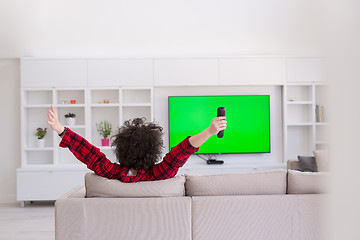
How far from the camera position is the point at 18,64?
6277 millimetres

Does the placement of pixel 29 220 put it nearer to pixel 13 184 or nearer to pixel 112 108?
pixel 13 184

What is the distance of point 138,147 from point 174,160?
7.8 inches

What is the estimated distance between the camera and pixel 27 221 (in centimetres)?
490

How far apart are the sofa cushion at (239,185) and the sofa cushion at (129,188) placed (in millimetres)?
129

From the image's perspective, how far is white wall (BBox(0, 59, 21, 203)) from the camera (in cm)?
628

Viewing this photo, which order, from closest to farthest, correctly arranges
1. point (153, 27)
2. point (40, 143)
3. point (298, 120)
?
point (153, 27), point (40, 143), point (298, 120)

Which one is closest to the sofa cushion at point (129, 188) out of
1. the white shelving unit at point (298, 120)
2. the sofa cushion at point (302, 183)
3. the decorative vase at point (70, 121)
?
the sofa cushion at point (302, 183)

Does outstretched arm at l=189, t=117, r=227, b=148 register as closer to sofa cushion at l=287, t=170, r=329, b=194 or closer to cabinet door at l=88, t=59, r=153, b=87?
sofa cushion at l=287, t=170, r=329, b=194

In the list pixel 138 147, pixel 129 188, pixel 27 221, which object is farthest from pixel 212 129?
pixel 27 221

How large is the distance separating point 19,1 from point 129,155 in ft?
12.8

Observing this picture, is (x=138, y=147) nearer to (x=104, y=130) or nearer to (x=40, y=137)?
(x=104, y=130)

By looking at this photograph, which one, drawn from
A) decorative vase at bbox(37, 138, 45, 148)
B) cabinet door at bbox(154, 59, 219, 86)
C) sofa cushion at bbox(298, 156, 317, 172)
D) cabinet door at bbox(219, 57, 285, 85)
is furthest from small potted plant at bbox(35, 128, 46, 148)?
sofa cushion at bbox(298, 156, 317, 172)

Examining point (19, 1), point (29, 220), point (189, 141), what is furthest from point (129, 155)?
point (19, 1)

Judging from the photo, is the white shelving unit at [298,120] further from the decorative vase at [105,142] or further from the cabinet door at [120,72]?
the decorative vase at [105,142]
